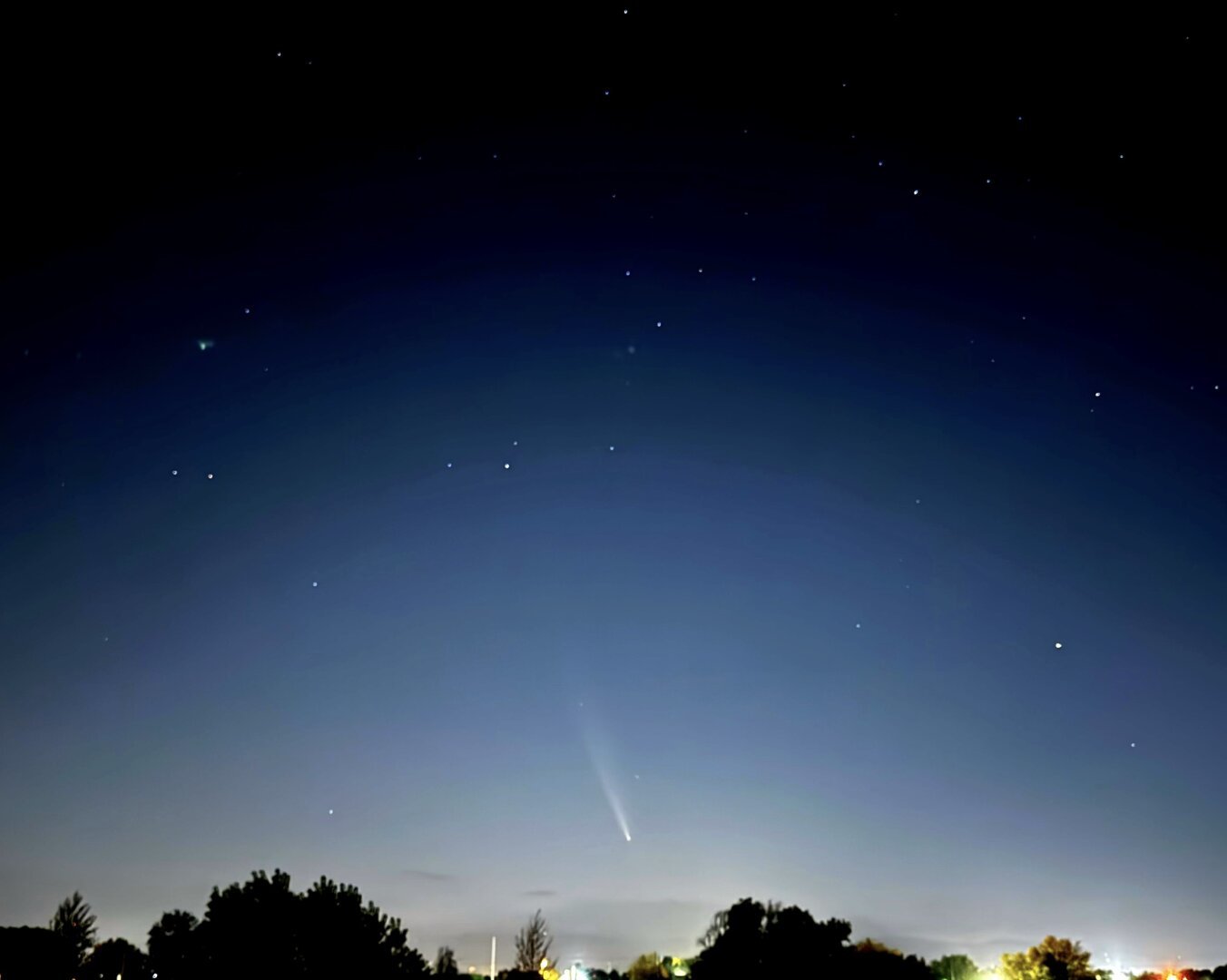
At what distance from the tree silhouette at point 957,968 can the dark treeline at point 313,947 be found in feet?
297

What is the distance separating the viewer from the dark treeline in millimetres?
37781

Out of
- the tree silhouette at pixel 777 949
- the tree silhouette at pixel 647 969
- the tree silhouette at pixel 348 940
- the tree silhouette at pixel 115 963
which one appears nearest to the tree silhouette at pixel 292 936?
the tree silhouette at pixel 348 940

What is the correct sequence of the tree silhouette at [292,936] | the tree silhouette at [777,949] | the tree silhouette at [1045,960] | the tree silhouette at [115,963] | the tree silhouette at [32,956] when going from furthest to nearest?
the tree silhouette at [1045,960] → the tree silhouette at [115,963] → the tree silhouette at [777,949] → the tree silhouette at [32,956] → the tree silhouette at [292,936]

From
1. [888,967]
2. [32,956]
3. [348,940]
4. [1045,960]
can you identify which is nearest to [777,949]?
[888,967]

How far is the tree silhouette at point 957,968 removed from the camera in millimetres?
151750

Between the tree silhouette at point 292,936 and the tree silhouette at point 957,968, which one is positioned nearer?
the tree silhouette at point 292,936

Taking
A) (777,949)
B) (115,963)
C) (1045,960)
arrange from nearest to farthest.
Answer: (777,949)
(115,963)
(1045,960)

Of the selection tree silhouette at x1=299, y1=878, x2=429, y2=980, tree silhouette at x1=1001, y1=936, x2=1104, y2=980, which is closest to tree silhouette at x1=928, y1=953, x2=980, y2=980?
tree silhouette at x1=1001, y1=936, x2=1104, y2=980

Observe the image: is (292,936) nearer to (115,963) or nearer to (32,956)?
(32,956)

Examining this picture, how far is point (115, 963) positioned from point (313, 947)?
2010 inches

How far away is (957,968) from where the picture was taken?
157875mm

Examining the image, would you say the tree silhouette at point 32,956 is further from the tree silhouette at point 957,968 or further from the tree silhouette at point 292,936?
the tree silhouette at point 957,968

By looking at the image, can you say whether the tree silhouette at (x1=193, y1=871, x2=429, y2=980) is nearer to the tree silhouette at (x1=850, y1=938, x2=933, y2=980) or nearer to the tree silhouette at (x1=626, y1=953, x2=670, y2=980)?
the tree silhouette at (x1=850, y1=938, x2=933, y2=980)

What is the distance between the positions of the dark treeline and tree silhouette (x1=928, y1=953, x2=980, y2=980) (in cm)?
9043
